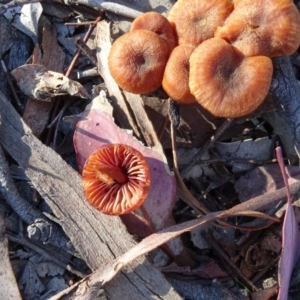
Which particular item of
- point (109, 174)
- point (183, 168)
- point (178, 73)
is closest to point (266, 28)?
point (178, 73)

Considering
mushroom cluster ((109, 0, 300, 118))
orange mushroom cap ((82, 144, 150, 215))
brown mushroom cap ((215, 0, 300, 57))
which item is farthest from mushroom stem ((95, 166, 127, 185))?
brown mushroom cap ((215, 0, 300, 57))

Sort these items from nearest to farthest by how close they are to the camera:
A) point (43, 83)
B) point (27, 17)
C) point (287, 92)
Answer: point (287, 92)
point (43, 83)
point (27, 17)

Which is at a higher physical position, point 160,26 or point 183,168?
point 160,26

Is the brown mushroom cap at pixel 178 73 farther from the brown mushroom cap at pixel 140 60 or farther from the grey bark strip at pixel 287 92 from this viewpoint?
the grey bark strip at pixel 287 92

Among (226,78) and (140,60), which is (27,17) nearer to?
(140,60)

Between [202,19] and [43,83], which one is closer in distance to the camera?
[202,19]

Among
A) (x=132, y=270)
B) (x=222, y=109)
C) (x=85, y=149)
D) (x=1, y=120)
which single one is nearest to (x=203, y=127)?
(x=222, y=109)

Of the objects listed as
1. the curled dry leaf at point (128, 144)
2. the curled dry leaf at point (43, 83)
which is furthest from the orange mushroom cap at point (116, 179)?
the curled dry leaf at point (43, 83)

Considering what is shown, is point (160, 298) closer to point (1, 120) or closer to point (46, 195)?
point (46, 195)
